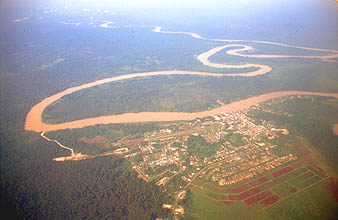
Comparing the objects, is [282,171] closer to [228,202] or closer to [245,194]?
[245,194]

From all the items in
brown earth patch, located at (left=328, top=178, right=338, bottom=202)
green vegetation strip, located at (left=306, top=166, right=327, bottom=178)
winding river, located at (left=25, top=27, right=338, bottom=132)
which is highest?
winding river, located at (left=25, top=27, right=338, bottom=132)

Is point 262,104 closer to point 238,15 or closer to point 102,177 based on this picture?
point 102,177

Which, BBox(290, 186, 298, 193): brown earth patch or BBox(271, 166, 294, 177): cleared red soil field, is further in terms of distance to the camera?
BBox(271, 166, 294, 177): cleared red soil field

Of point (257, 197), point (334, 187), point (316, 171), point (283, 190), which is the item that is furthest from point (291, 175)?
point (257, 197)

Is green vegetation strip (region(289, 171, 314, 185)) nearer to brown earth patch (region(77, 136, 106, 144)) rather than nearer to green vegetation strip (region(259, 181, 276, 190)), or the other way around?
green vegetation strip (region(259, 181, 276, 190))

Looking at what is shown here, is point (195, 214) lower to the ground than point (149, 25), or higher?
lower

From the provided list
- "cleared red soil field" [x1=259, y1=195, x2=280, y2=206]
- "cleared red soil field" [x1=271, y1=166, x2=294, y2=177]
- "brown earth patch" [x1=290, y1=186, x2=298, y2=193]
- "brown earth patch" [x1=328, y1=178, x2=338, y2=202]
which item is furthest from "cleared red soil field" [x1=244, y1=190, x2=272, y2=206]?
"brown earth patch" [x1=328, y1=178, x2=338, y2=202]

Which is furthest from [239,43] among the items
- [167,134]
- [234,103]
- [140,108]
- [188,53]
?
[167,134]

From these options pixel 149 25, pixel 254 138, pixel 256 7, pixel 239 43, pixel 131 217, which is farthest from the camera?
pixel 256 7

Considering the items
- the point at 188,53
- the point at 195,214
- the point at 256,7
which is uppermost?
the point at 256,7

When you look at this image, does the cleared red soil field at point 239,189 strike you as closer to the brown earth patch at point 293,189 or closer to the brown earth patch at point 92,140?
the brown earth patch at point 293,189

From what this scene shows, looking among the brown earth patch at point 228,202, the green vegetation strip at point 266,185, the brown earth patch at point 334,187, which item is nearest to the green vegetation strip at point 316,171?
the brown earth patch at point 334,187
